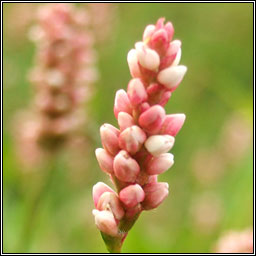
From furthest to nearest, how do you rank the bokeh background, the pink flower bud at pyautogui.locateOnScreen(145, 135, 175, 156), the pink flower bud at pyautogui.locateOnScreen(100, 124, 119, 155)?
the bokeh background, the pink flower bud at pyautogui.locateOnScreen(100, 124, 119, 155), the pink flower bud at pyautogui.locateOnScreen(145, 135, 175, 156)

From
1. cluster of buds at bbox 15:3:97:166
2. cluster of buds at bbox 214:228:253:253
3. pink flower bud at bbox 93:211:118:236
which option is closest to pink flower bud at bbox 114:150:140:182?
pink flower bud at bbox 93:211:118:236

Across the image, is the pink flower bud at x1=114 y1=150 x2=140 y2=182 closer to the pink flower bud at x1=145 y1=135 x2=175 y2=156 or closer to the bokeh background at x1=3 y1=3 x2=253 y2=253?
the pink flower bud at x1=145 y1=135 x2=175 y2=156

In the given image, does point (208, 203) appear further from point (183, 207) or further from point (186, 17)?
point (186, 17)

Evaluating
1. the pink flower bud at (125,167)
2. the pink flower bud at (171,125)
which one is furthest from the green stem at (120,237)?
the pink flower bud at (171,125)

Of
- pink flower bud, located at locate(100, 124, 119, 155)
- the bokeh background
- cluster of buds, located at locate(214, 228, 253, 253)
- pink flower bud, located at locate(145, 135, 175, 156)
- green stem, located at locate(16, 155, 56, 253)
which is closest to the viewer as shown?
pink flower bud, located at locate(145, 135, 175, 156)

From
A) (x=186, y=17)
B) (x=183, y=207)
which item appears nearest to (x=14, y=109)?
(x=183, y=207)

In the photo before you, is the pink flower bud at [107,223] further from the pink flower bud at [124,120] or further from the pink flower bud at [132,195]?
the pink flower bud at [124,120]

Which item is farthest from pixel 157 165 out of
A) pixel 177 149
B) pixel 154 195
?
pixel 177 149

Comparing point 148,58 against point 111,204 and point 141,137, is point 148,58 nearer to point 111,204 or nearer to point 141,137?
point 141,137
